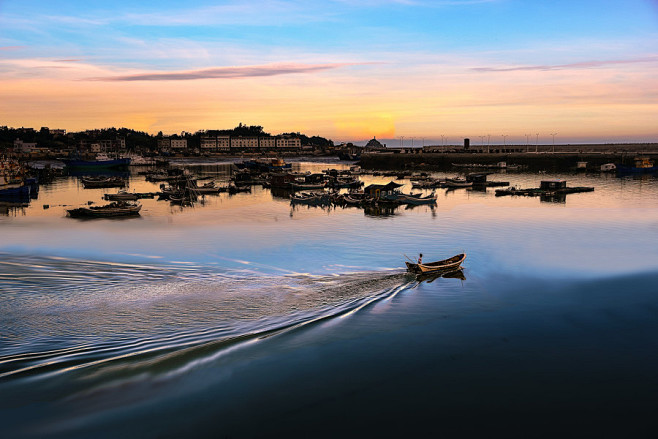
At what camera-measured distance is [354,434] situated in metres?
11.9

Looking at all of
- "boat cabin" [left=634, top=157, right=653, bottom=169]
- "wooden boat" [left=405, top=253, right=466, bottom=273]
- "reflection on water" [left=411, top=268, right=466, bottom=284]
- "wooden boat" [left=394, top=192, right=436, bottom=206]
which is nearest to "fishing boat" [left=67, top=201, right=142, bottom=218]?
"wooden boat" [left=394, top=192, right=436, bottom=206]

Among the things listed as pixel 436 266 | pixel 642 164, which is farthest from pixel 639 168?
pixel 436 266

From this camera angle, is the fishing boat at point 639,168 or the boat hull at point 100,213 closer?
the boat hull at point 100,213

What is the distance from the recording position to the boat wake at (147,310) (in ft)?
49.0

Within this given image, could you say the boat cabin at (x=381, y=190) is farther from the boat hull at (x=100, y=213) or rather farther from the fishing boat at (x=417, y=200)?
the boat hull at (x=100, y=213)

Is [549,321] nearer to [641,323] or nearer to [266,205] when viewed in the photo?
[641,323]

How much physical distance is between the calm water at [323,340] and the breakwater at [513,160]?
→ 100349 mm

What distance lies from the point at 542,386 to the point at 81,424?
12.3m

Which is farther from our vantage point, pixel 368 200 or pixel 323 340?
pixel 368 200

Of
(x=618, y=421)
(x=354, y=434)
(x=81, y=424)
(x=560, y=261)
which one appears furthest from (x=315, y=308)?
(x=560, y=261)

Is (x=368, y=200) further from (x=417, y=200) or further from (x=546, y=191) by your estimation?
(x=546, y=191)

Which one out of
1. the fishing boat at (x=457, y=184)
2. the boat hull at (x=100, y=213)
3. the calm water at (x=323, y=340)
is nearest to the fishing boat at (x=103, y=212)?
the boat hull at (x=100, y=213)

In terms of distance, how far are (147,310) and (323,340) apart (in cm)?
718

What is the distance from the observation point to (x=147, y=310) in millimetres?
18953
